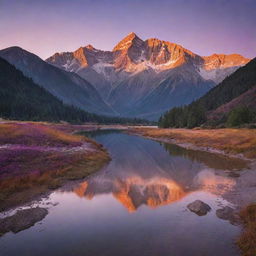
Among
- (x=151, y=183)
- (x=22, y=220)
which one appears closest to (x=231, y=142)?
(x=151, y=183)

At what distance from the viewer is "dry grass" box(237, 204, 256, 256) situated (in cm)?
1540

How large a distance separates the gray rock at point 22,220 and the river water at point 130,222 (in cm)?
63

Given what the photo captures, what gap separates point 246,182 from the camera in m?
32.0

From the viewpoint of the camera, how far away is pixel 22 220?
2014 cm

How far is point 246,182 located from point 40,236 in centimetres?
2596

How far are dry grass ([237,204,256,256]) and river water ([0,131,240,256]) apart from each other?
0.67 meters

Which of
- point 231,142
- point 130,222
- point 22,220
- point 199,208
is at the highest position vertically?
point 231,142

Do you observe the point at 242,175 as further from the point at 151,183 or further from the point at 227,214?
the point at 227,214

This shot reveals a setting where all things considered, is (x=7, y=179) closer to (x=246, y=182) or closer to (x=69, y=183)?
(x=69, y=183)

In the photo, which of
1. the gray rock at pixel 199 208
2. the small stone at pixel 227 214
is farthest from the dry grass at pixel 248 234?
the gray rock at pixel 199 208

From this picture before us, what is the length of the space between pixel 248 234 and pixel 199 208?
6.25 meters

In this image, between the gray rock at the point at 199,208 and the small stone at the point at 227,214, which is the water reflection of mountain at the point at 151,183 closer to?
the gray rock at the point at 199,208

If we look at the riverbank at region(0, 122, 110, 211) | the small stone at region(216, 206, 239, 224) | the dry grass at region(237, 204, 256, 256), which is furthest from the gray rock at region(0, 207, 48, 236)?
the dry grass at region(237, 204, 256, 256)

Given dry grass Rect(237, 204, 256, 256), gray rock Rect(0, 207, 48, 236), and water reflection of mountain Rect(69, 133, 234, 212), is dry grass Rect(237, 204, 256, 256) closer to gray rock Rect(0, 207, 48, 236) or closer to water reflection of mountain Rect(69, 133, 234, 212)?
water reflection of mountain Rect(69, 133, 234, 212)
